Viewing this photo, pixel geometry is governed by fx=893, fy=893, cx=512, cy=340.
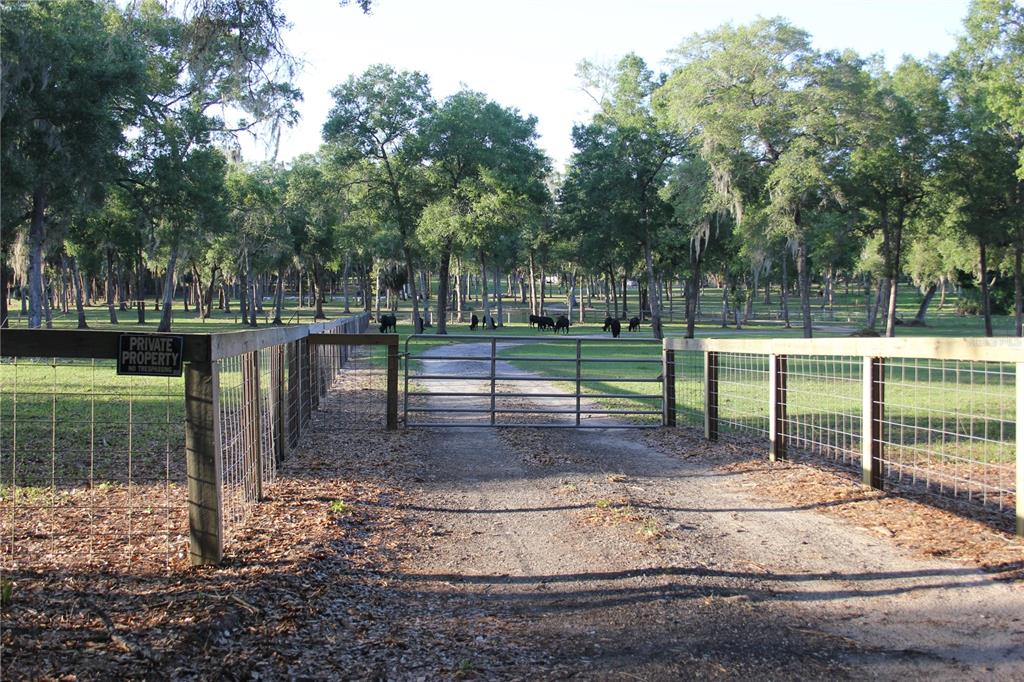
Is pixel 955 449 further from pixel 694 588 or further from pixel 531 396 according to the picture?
pixel 694 588

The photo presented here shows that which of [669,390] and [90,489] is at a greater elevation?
[669,390]

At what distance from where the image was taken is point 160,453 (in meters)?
10.2

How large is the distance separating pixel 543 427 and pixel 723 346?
10.8 ft

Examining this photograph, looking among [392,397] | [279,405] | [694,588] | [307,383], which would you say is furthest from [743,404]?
[694,588]

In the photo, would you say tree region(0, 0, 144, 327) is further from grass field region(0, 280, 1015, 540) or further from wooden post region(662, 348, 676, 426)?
wooden post region(662, 348, 676, 426)

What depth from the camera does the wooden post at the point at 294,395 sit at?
1071 cm

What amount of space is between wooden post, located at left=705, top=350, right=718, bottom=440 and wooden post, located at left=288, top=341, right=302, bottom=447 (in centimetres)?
524

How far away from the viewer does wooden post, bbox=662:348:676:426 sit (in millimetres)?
13242

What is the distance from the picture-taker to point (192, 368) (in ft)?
17.9

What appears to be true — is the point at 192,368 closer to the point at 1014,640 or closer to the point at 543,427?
the point at 1014,640

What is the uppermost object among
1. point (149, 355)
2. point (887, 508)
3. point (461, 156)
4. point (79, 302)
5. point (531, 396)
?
point (461, 156)

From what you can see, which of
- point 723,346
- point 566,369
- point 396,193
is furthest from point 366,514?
point 396,193

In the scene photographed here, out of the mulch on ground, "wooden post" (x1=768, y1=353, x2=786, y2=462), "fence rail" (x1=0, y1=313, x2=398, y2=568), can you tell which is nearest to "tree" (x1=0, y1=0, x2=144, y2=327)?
"fence rail" (x1=0, y1=313, x2=398, y2=568)

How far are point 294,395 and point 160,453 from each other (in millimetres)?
1803
